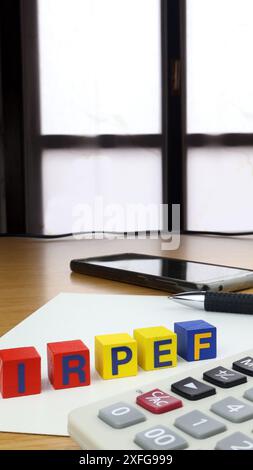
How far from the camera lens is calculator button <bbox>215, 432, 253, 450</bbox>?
212 mm

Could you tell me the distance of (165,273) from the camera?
625 mm

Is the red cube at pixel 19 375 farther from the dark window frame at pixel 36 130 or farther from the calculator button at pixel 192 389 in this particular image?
the dark window frame at pixel 36 130

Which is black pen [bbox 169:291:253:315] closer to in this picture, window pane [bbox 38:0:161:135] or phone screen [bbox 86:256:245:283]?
phone screen [bbox 86:256:245:283]

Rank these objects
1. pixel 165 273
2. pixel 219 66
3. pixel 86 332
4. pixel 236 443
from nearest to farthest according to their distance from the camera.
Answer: pixel 236 443
pixel 86 332
pixel 165 273
pixel 219 66

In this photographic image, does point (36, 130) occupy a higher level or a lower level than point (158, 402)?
higher

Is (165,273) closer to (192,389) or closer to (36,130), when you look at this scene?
(192,389)

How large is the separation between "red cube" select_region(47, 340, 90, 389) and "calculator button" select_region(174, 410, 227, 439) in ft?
0.31

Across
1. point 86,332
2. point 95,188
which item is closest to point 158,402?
point 86,332

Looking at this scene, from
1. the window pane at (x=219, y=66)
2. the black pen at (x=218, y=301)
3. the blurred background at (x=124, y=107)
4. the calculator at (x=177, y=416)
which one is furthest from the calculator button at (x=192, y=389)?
the window pane at (x=219, y=66)

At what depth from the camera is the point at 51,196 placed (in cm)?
140

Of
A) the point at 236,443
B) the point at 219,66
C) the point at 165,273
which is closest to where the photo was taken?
the point at 236,443

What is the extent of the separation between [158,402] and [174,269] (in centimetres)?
39
